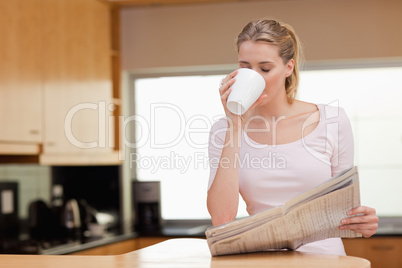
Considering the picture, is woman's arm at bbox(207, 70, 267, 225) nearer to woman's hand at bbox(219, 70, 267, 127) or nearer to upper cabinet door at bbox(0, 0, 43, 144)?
woman's hand at bbox(219, 70, 267, 127)

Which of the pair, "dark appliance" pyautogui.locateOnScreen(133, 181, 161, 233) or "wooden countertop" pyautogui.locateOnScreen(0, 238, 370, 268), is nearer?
"wooden countertop" pyautogui.locateOnScreen(0, 238, 370, 268)

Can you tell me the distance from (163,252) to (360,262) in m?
0.47

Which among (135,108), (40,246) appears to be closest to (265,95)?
(40,246)

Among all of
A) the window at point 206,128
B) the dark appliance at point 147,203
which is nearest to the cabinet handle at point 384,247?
the window at point 206,128

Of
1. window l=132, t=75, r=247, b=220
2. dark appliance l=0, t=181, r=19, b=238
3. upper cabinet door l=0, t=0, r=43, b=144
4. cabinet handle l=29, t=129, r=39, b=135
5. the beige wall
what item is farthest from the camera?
window l=132, t=75, r=247, b=220

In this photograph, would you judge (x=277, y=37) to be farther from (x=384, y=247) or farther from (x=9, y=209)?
(x=9, y=209)

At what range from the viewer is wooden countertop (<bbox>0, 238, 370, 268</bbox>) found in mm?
1238

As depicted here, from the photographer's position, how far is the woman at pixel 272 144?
1.58m

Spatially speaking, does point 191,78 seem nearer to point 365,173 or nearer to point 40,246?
point 365,173

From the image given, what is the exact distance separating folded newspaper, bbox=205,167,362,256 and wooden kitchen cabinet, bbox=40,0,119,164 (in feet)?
7.49

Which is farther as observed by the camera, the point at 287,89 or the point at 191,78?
the point at 191,78

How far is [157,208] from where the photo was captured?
4.33 m

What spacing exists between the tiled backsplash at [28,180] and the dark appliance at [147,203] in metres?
0.62

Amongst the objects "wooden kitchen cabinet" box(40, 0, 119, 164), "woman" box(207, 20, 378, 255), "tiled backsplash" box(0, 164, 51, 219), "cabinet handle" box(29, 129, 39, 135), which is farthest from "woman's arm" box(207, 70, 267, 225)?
"tiled backsplash" box(0, 164, 51, 219)
